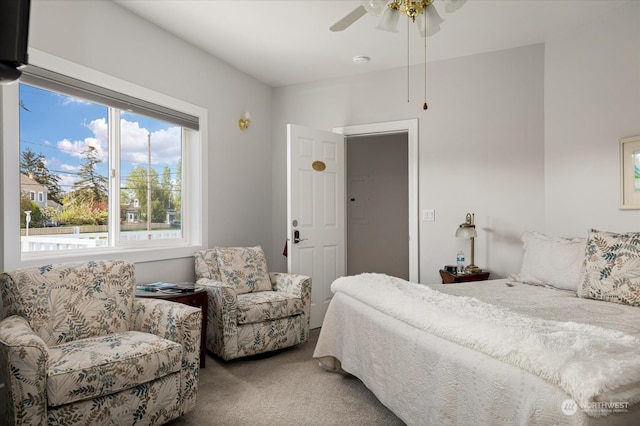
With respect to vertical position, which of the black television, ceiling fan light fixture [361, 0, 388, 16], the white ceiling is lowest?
the black television

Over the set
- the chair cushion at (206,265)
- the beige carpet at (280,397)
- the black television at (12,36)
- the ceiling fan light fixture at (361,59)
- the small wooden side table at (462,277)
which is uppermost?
the ceiling fan light fixture at (361,59)

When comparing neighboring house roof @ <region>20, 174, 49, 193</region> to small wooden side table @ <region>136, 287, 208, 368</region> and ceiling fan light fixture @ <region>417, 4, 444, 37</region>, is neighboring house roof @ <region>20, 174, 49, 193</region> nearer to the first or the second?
small wooden side table @ <region>136, 287, 208, 368</region>

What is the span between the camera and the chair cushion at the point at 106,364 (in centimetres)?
169

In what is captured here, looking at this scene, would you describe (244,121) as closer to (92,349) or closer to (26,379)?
(92,349)

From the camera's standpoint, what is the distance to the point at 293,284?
3.45 metres

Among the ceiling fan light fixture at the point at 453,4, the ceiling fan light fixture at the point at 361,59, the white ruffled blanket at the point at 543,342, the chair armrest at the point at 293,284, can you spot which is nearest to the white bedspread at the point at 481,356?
the white ruffled blanket at the point at 543,342

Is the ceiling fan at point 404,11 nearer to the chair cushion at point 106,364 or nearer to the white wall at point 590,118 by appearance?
the white wall at point 590,118

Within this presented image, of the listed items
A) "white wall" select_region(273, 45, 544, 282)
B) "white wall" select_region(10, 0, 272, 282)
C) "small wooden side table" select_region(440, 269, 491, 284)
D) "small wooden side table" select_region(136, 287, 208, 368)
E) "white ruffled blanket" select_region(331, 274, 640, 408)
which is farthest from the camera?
"white wall" select_region(273, 45, 544, 282)

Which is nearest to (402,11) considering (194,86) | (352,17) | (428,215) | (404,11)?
(404,11)

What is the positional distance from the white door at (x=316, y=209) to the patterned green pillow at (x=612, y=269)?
2328 mm

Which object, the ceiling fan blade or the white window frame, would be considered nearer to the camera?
the ceiling fan blade

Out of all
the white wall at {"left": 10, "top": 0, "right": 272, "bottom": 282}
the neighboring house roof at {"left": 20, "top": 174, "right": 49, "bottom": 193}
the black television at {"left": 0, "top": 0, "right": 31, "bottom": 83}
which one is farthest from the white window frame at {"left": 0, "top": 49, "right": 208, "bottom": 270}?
the black television at {"left": 0, "top": 0, "right": 31, "bottom": 83}

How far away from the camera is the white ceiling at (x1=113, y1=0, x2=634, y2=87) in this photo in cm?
289

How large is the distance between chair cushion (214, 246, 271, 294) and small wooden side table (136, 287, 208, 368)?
1.39ft
